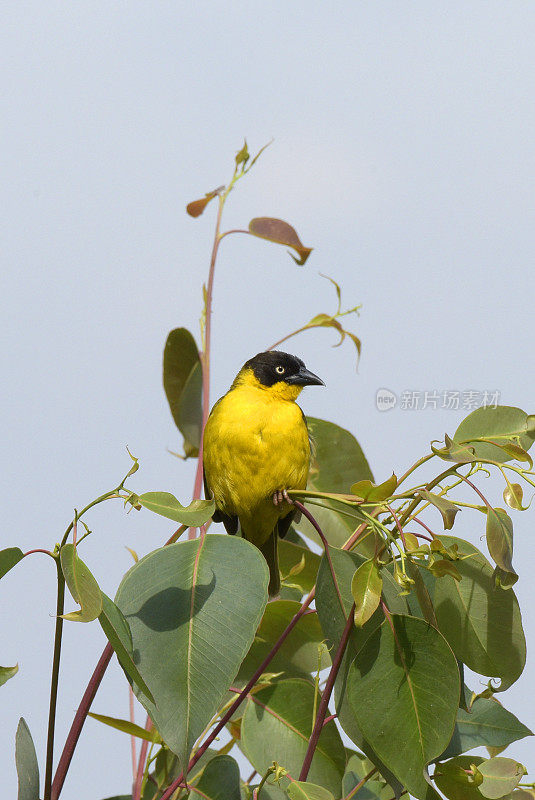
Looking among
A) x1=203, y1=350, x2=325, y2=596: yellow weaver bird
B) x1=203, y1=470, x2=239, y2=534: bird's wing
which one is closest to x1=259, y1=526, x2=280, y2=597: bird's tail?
x1=203, y1=350, x2=325, y2=596: yellow weaver bird

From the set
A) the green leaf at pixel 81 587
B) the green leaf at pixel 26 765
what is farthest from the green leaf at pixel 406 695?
the green leaf at pixel 26 765

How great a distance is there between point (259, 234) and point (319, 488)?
866 mm

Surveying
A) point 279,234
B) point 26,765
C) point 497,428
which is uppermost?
point 279,234

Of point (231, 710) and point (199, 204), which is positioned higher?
point (199, 204)

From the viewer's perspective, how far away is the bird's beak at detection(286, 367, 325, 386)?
11.7ft

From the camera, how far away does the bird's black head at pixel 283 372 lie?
3545mm

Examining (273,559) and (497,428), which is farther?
(273,559)

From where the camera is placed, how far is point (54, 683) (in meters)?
1.93

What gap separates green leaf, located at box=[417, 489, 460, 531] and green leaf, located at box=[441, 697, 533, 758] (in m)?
0.73

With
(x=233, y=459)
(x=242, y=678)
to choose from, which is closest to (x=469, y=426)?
(x=242, y=678)

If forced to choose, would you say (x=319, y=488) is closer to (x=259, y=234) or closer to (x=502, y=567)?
(x=259, y=234)

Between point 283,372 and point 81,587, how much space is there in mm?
1965

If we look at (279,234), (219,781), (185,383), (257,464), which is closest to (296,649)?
(219,781)

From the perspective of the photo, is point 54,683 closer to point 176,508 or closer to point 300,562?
point 176,508
